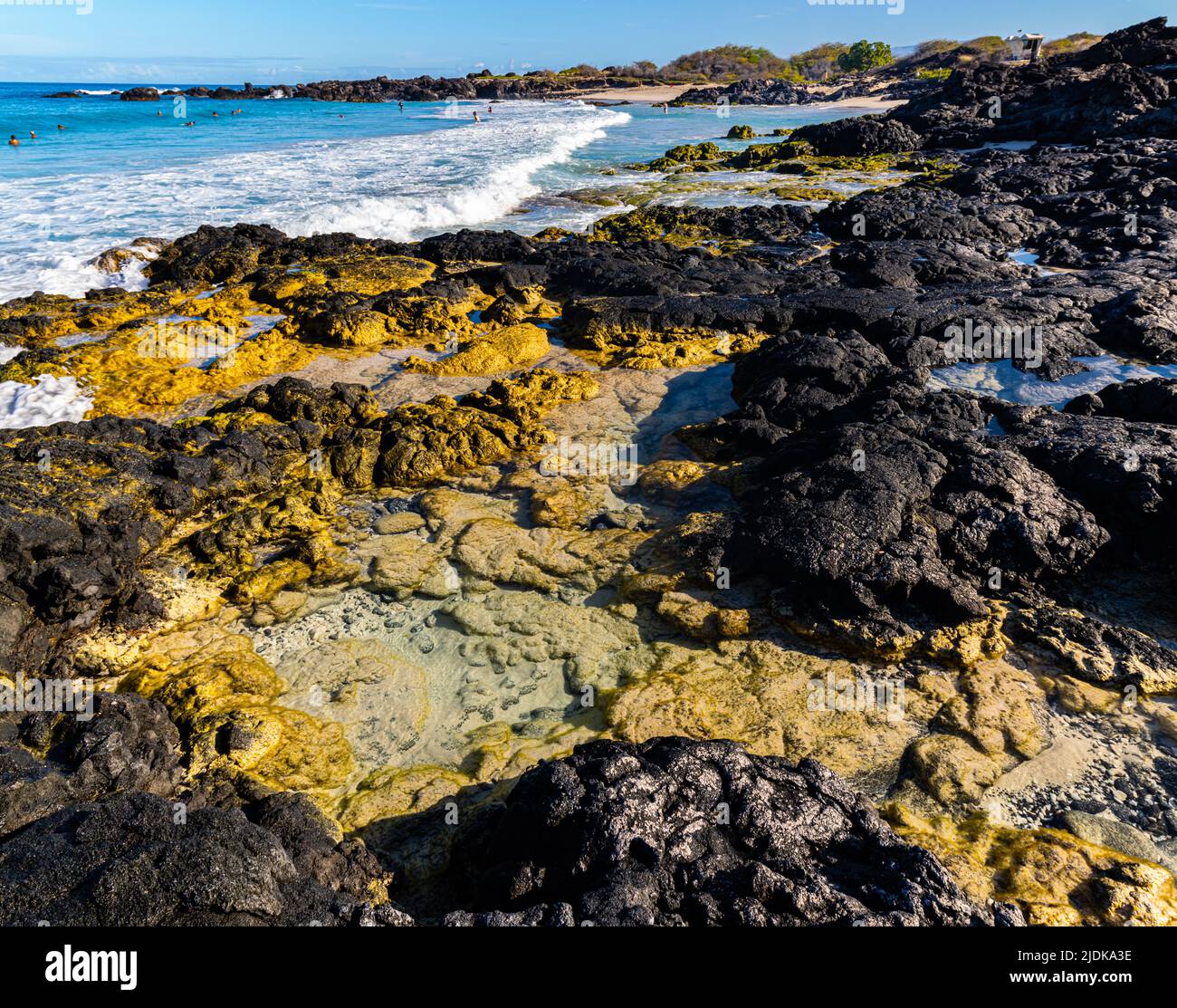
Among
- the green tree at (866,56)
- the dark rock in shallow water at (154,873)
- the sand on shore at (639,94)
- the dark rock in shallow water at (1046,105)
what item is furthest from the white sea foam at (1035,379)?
the green tree at (866,56)

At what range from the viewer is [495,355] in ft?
43.9

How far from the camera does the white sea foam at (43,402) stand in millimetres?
10930

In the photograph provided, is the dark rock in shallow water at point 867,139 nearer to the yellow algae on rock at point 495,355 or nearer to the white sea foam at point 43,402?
the yellow algae on rock at point 495,355

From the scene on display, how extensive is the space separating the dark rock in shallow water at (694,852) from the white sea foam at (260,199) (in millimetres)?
18808

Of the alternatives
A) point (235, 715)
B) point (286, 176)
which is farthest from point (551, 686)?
point (286, 176)

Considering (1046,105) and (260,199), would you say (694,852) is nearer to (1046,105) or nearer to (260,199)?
(260,199)

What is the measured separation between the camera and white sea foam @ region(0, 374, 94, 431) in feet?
35.9

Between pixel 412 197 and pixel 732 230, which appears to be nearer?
pixel 732 230

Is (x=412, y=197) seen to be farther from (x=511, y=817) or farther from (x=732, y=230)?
(x=511, y=817)

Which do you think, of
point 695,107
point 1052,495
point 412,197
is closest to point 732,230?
point 412,197
